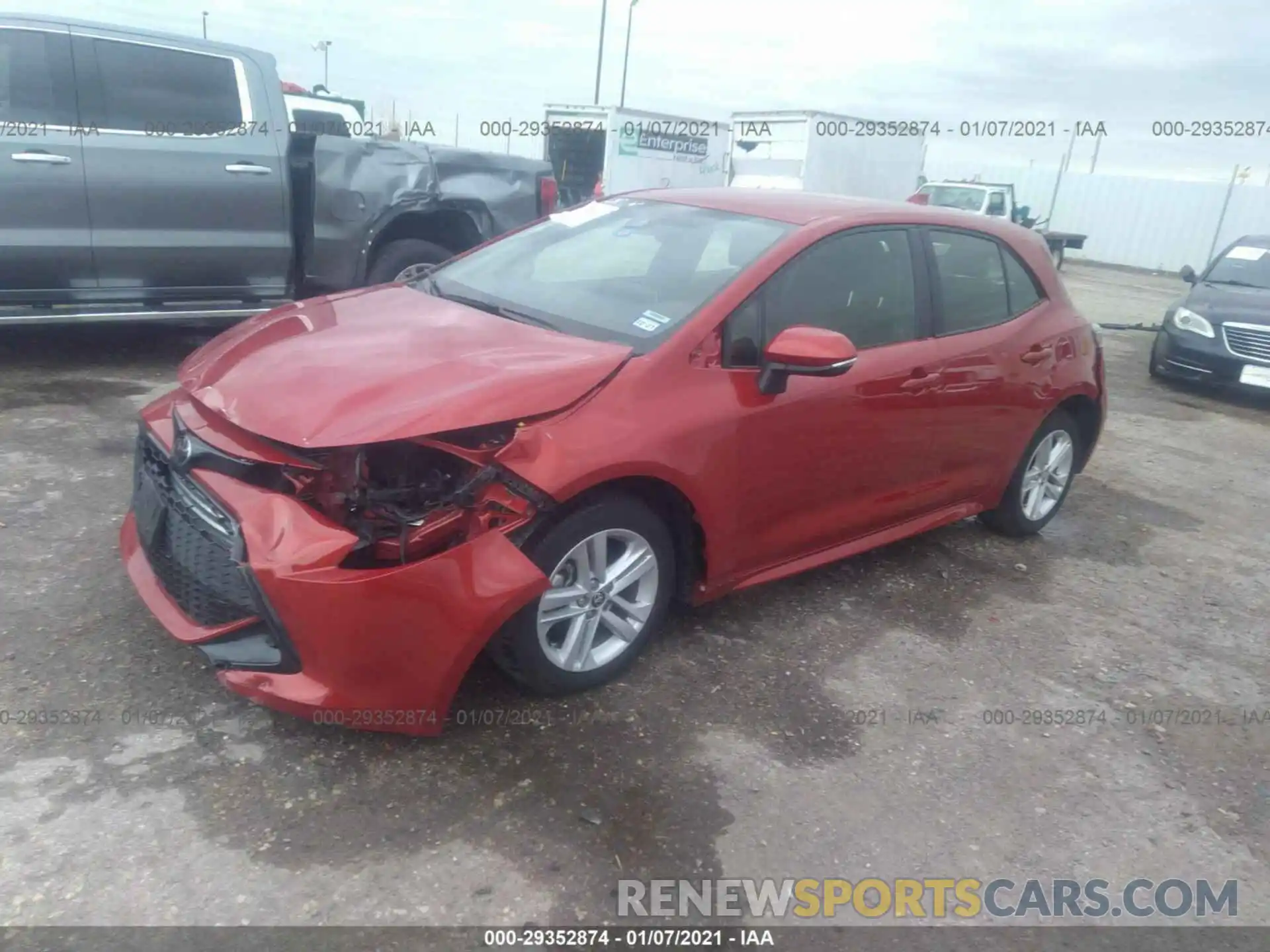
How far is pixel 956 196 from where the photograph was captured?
762 inches

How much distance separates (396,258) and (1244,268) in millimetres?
8344

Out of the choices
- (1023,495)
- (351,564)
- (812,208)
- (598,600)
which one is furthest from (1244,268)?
(351,564)

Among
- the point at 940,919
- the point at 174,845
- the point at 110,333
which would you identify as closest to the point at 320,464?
the point at 174,845

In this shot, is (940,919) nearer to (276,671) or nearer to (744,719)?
(744,719)

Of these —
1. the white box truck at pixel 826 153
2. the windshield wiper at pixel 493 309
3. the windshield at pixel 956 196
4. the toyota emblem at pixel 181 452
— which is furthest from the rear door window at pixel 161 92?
the windshield at pixel 956 196

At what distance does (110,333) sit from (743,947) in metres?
6.91

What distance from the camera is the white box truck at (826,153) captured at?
58.3ft

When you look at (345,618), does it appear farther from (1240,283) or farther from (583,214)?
(1240,283)

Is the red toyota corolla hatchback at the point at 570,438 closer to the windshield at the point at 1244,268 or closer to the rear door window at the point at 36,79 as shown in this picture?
the rear door window at the point at 36,79

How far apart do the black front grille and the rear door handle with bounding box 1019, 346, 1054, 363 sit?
11.1 feet

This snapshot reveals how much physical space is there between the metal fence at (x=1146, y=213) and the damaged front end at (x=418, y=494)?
27311mm

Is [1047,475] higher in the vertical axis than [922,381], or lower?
lower

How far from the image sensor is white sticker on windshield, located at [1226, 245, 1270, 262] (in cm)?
1010

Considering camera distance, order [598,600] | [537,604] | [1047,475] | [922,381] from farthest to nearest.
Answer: [1047,475] < [922,381] < [598,600] < [537,604]
